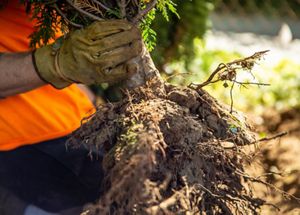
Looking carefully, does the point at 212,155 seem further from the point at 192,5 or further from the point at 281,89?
the point at 281,89

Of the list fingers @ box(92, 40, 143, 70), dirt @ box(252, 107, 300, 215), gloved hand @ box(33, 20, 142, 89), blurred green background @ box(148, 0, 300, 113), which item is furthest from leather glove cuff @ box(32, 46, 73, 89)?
dirt @ box(252, 107, 300, 215)

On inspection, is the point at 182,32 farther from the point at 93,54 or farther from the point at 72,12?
the point at 93,54

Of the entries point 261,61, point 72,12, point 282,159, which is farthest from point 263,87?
point 72,12

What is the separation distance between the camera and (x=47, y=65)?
2.51 metres

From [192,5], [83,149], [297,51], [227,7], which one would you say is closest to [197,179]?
[83,149]

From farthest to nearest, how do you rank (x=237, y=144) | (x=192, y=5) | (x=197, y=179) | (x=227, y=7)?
(x=227, y=7), (x=192, y=5), (x=237, y=144), (x=197, y=179)

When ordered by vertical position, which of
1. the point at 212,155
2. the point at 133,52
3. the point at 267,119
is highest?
the point at 133,52

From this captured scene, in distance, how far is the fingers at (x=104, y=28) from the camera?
2367 millimetres

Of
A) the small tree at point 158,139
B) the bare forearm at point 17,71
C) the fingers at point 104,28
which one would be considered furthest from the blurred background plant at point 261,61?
the bare forearm at point 17,71

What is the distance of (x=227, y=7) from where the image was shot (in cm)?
765

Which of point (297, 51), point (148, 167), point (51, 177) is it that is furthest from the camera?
point (297, 51)

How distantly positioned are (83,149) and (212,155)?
817mm

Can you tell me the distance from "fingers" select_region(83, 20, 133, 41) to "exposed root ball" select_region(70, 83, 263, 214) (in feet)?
0.87

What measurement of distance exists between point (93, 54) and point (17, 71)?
1.22 ft
